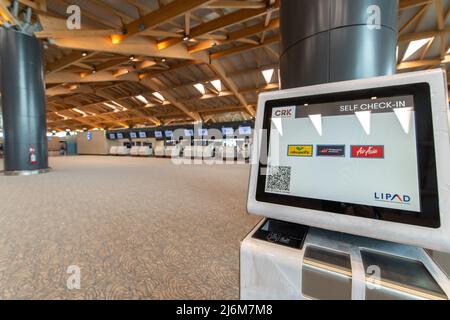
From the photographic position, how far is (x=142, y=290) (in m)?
1.13

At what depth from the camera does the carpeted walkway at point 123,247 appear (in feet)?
3.75

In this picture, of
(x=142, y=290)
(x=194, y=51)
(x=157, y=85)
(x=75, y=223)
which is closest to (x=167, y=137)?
(x=157, y=85)

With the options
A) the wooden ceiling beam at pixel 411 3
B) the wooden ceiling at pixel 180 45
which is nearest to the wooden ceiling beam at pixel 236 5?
the wooden ceiling at pixel 180 45

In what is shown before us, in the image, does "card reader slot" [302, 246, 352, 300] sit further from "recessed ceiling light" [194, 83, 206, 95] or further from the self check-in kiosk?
"recessed ceiling light" [194, 83, 206, 95]

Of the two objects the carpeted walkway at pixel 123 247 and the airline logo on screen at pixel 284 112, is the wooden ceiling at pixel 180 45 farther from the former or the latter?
the airline logo on screen at pixel 284 112

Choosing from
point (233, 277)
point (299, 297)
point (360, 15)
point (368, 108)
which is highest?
point (360, 15)

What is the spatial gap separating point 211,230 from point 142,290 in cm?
91

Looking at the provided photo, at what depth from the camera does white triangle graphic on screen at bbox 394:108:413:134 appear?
0.56m

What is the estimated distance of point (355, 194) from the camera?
0.61 meters

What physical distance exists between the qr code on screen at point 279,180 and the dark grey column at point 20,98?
7.82 m

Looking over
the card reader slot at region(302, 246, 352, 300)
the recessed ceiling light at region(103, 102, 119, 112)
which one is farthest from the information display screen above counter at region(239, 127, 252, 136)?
the recessed ceiling light at region(103, 102, 119, 112)

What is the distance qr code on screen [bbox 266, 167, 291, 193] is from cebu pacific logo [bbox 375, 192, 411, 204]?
9.8 inches

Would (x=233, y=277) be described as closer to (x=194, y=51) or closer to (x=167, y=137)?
(x=194, y=51)

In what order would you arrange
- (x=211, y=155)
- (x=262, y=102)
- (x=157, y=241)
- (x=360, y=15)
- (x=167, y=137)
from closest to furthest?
(x=262, y=102) < (x=360, y=15) < (x=157, y=241) < (x=211, y=155) < (x=167, y=137)
